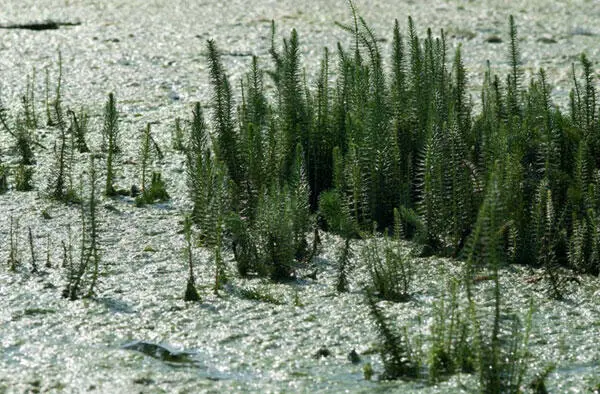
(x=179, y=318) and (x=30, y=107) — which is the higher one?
(x=30, y=107)

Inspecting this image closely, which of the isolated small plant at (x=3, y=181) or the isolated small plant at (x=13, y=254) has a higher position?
the isolated small plant at (x=3, y=181)

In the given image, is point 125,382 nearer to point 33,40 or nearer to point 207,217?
point 207,217

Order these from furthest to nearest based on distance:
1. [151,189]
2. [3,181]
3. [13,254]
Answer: [3,181]
[151,189]
[13,254]

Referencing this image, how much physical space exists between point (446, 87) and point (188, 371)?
128 cm

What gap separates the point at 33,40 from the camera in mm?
5086

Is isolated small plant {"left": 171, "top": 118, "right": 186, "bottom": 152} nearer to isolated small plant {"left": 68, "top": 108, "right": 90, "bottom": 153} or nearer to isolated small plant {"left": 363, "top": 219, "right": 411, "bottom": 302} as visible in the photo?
isolated small plant {"left": 68, "top": 108, "right": 90, "bottom": 153}

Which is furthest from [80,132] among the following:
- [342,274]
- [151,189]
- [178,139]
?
[342,274]

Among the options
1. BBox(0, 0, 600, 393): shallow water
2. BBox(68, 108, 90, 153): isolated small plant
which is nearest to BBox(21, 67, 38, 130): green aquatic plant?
BBox(0, 0, 600, 393): shallow water

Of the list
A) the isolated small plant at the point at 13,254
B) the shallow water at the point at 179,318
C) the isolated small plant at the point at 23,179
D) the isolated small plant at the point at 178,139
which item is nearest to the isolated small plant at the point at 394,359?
the shallow water at the point at 179,318

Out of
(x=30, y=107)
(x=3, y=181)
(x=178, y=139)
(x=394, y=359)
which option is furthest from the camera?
(x=30, y=107)

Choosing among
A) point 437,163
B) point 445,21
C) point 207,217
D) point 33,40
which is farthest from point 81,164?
point 445,21

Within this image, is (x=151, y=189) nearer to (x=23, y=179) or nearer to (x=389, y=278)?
(x=23, y=179)

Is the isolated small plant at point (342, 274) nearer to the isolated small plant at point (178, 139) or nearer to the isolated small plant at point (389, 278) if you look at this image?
the isolated small plant at point (389, 278)

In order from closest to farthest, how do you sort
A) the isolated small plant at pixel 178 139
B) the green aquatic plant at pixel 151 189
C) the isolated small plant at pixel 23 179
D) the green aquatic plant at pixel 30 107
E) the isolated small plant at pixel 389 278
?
the isolated small plant at pixel 389 278
the green aquatic plant at pixel 151 189
the isolated small plant at pixel 23 179
the isolated small plant at pixel 178 139
the green aquatic plant at pixel 30 107
